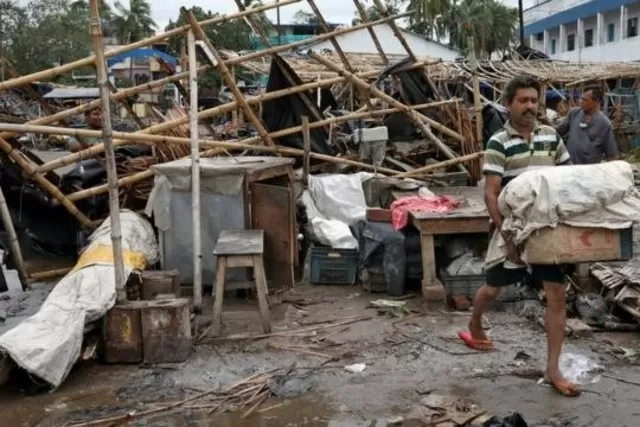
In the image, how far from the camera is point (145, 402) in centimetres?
466

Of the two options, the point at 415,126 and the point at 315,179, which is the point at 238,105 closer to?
the point at 315,179

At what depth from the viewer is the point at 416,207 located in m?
7.26

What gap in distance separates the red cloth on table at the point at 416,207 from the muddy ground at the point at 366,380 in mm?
1215

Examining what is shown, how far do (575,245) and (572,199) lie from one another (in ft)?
0.94

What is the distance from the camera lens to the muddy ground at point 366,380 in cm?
439

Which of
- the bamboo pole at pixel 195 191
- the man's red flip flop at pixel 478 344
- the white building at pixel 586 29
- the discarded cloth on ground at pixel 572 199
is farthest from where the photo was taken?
the white building at pixel 586 29

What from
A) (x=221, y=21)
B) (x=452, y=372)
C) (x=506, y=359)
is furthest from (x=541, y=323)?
(x=221, y=21)

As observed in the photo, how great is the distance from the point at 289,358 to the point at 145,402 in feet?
3.91

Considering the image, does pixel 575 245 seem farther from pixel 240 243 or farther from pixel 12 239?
pixel 12 239

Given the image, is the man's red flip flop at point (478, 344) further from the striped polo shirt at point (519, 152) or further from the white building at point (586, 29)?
the white building at point (586, 29)

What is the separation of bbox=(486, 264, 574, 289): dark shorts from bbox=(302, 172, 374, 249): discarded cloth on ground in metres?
3.22

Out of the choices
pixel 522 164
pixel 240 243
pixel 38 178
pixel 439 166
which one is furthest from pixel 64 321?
pixel 439 166

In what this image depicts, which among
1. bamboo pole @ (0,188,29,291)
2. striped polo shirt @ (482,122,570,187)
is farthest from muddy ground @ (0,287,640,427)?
bamboo pole @ (0,188,29,291)

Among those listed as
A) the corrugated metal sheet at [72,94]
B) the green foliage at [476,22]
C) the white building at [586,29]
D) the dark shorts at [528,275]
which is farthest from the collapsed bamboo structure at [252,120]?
the green foliage at [476,22]
